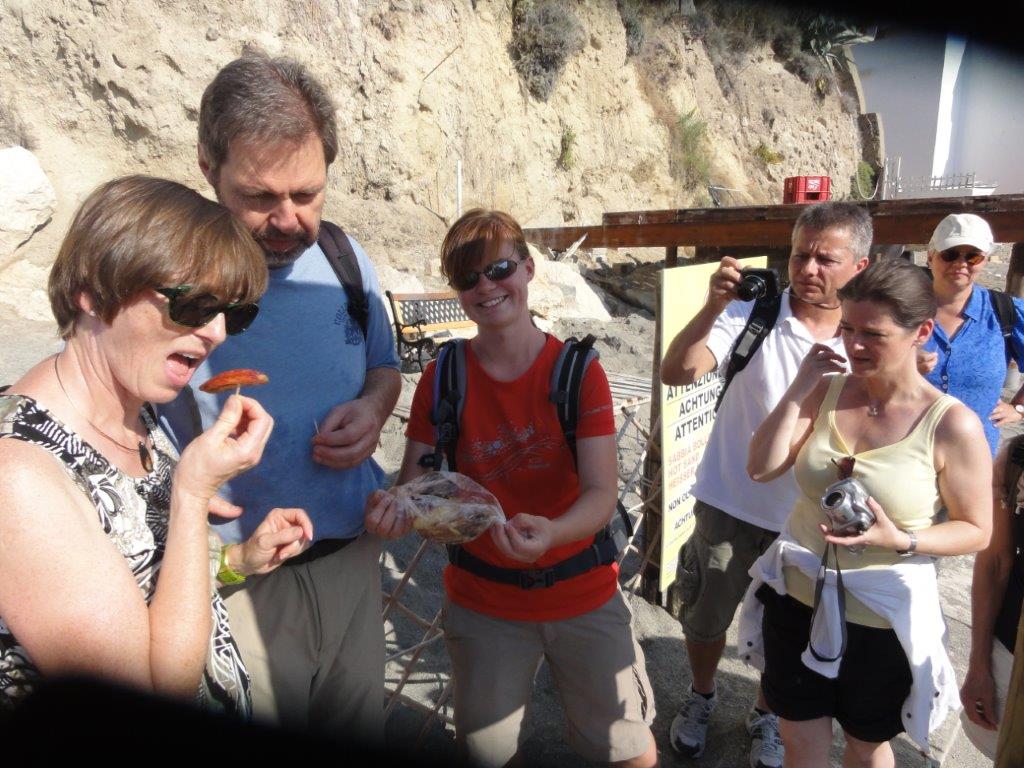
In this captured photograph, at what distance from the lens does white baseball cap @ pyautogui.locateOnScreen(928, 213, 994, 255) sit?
308cm

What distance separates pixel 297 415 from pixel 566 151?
16378 millimetres

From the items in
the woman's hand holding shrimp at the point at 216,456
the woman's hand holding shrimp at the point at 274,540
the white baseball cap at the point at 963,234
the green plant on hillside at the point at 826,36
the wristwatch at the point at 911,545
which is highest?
the green plant on hillside at the point at 826,36

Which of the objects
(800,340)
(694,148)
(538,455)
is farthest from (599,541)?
(694,148)

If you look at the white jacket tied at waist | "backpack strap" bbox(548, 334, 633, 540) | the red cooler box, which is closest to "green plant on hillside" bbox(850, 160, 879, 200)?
the red cooler box

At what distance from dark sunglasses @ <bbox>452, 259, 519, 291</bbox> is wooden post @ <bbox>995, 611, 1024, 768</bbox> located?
4.72 feet

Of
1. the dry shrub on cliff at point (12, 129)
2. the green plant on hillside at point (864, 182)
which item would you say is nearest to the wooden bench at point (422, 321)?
the dry shrub on cliff at point (12, 129)

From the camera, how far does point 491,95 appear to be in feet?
48.8

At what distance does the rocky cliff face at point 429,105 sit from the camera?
8500 mm

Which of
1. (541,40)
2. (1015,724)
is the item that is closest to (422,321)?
(1015,724)

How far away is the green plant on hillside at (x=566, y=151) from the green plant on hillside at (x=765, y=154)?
10735mm

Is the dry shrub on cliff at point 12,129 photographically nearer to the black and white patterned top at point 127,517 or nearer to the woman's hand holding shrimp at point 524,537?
the black and white patterned top at point 127,517

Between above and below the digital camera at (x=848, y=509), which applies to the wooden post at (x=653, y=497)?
below

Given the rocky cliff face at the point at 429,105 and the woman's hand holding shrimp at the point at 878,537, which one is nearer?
the woman's hand holding shrimp at the point at 878,537

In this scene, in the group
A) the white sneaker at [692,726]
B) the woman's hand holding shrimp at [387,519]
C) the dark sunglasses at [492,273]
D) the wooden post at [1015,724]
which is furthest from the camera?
the white sneaker at [692,726]
